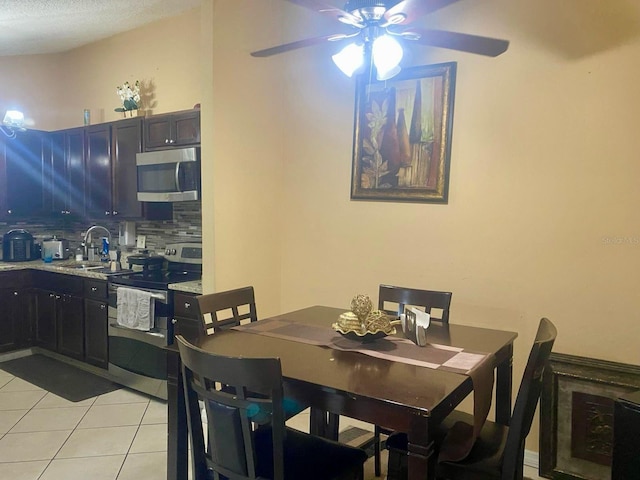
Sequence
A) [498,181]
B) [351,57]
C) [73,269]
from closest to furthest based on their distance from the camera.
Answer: [351,57] → [498,181] → [73,269]

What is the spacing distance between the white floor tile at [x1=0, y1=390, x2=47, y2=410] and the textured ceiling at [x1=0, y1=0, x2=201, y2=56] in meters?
2.80

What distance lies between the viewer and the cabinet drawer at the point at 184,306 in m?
3.32

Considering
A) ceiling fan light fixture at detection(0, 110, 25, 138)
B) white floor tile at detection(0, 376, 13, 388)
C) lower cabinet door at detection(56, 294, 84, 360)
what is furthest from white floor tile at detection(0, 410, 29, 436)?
ceiling fan light fixture at detection(0, 110, 25, 138)

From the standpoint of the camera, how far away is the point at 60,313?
14.1 ft

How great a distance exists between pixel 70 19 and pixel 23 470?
328 cm

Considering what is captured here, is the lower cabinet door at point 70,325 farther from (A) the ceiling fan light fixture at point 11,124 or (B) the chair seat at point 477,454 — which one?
(B) the chair seat at point 477,454

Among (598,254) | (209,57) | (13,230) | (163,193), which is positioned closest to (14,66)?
(13,230)

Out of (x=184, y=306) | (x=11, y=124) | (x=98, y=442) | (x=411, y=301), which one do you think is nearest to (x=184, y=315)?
(x=184, y=306)

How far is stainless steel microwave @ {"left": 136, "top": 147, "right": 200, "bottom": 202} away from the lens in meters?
3.47

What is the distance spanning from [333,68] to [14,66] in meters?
3.39

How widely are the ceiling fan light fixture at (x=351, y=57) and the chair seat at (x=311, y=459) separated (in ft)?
5.33

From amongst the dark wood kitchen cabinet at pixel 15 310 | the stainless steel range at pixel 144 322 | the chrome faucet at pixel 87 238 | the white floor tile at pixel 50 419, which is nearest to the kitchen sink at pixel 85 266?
the chrome faucet at pixel 87 238

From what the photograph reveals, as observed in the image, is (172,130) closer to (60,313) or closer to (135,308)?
(135,308)

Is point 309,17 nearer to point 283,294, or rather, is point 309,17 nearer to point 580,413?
point 283,294
